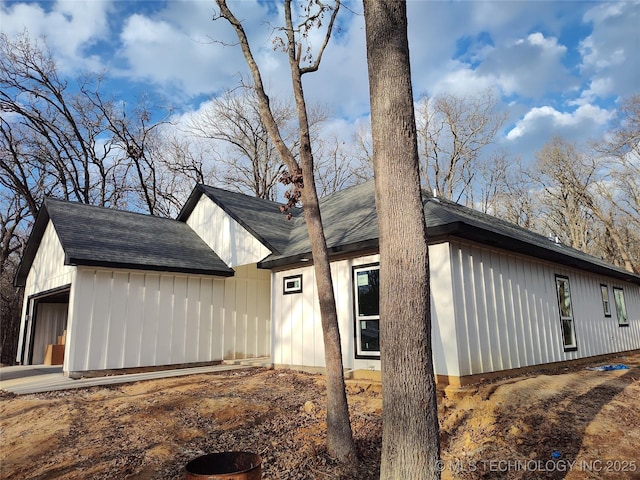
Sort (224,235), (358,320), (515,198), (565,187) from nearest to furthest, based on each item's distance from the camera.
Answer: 1. (358,320)
2. (224,235)
3. (565,187)
4. (515,198)

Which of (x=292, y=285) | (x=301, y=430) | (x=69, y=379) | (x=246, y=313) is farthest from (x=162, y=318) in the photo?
(x=301, y=430)

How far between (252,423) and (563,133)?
26225mm

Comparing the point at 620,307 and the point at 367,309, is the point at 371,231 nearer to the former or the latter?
the point at 367,309

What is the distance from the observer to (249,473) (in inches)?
90.4

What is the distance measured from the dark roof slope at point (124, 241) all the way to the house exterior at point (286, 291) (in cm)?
5

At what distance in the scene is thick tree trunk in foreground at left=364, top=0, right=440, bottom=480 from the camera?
89.5 inches

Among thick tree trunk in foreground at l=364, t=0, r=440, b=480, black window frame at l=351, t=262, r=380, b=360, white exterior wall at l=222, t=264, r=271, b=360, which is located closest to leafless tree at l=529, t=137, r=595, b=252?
white exterior wall at l=222, t=264, r=271, b=360

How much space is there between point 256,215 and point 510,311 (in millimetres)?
6900

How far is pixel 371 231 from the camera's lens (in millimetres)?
7340

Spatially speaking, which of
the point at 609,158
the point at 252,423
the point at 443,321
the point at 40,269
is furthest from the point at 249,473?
the point at 609,158

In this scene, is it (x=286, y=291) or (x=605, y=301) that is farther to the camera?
(x=605, y=301)

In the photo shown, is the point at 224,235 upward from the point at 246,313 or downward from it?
upward

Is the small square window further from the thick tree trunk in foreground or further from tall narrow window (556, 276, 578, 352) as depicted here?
the thick tree trunk in foreground

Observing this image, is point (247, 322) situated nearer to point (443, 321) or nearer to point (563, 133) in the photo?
point (443, 321)
